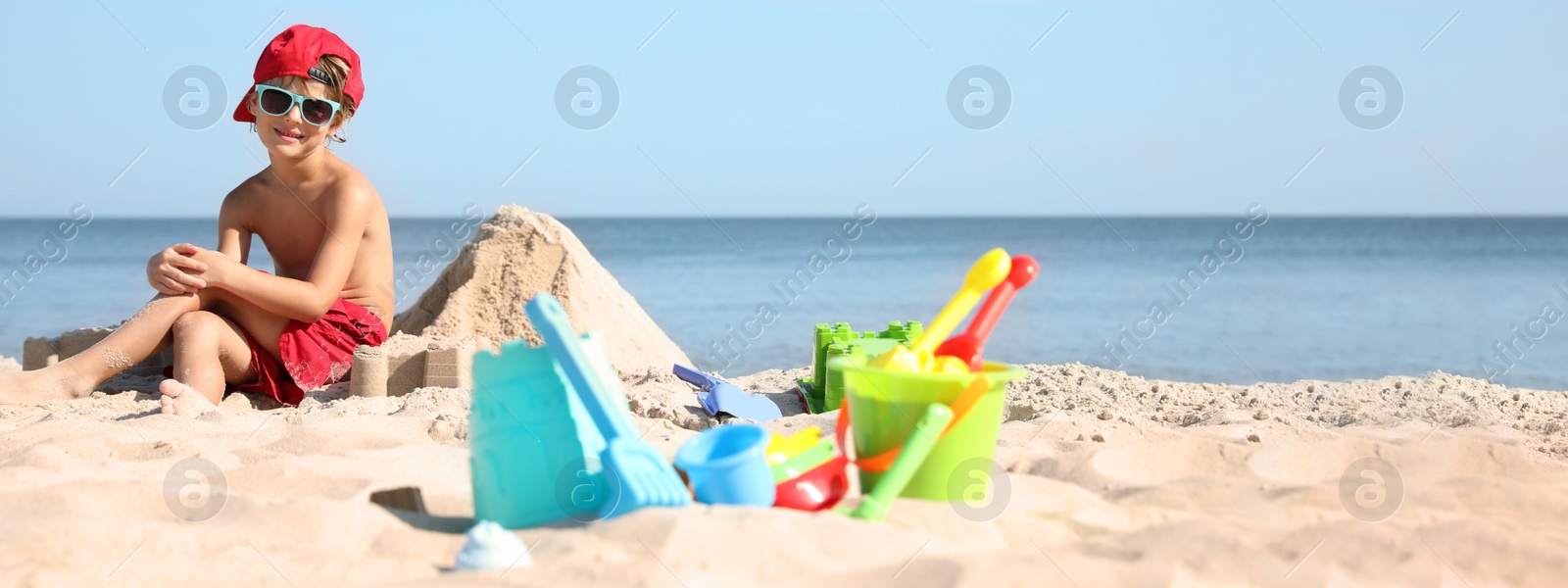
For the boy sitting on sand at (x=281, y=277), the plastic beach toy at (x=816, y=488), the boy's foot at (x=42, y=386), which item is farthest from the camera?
the boy sitting on sand at (x=281, y=277)

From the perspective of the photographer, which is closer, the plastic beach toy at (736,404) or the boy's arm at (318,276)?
the plastic beach toy at (736,404)

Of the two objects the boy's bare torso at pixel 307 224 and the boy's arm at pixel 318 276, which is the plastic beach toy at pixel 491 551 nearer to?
the boy's arm at pixel 318 276

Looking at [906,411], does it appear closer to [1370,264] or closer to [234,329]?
[234,329]

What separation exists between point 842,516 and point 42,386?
2.45m

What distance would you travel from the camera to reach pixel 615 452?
148 cm

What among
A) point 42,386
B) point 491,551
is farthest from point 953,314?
point 42,386

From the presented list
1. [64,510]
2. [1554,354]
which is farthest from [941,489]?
[1554,354]

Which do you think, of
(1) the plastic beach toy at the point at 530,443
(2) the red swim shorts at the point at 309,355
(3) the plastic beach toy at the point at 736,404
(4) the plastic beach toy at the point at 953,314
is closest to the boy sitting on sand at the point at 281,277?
(2) the red swim shorts at the point at 309,355

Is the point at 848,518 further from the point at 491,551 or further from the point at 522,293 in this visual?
the point at 522,293

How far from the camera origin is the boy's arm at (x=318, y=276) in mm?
2896

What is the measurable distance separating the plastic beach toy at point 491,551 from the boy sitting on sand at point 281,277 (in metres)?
1.62

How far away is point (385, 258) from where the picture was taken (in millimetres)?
3346

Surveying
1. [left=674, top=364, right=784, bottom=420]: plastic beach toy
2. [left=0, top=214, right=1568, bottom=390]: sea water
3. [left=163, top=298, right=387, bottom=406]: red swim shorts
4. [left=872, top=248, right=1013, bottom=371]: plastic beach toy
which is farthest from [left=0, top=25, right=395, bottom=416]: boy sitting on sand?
[left=0, top=214, right=1568, bottom=390]: sea water

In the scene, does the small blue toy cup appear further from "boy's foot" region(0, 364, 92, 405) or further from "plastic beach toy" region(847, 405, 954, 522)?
"boy's foot" region(0, 364, 92, 405)
